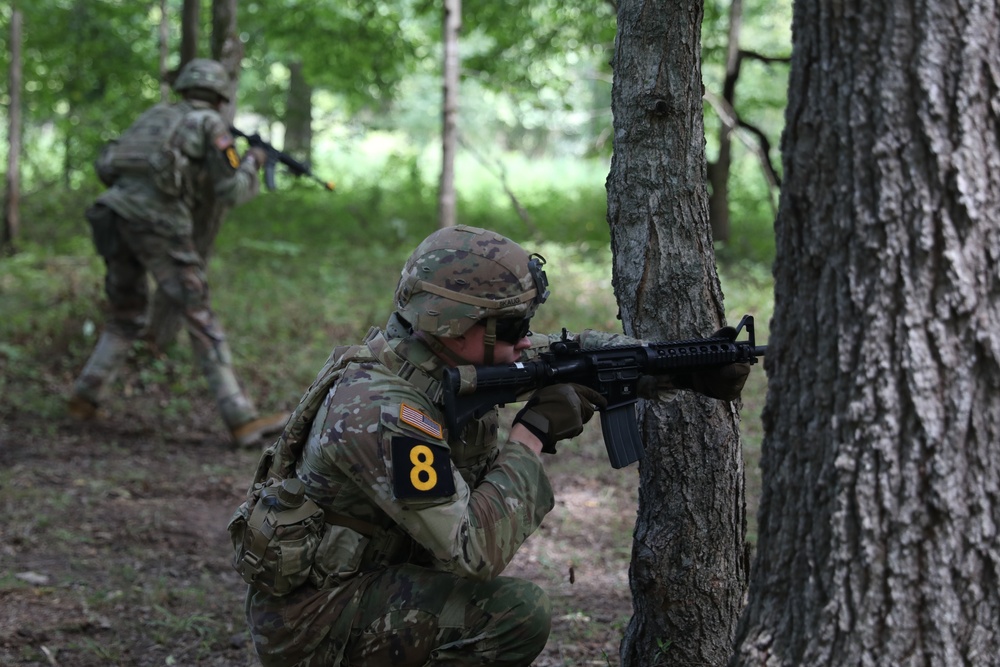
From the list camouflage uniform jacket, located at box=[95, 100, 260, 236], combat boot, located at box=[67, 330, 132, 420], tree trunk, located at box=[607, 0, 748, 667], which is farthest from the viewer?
combat boot, located at box=[67, 330, 132, 420]

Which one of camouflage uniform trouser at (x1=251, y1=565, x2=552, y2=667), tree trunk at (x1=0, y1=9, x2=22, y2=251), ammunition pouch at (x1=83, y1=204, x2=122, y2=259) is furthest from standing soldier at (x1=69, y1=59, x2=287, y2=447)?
tree trunk at (x1=0, y1=9, x2=22, y2=251)

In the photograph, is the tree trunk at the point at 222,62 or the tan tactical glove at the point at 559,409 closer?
the tan tactical glove at the point at 559,409

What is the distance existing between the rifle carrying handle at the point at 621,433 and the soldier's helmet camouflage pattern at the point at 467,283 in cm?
40

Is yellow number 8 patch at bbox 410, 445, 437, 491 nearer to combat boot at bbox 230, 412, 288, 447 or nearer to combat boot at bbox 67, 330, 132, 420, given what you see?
combat boot at bbox 230, 412, 288, 447

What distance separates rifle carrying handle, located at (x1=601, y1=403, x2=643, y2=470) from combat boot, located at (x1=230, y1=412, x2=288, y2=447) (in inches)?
162

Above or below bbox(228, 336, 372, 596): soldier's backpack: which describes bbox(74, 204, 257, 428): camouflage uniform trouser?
above

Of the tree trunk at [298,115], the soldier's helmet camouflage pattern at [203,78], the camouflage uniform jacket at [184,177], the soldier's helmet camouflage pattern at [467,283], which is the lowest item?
the soldier's helmet camouflage pattern at [467,283]

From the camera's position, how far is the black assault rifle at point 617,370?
2.78 metres

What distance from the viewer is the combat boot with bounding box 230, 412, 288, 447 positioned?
6.48m

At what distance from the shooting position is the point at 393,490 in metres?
2.58

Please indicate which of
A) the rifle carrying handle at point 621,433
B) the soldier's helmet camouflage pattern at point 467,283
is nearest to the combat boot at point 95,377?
the soldier's helmet camouflage pattern at point 467,283

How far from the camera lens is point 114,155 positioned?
667 centimetres

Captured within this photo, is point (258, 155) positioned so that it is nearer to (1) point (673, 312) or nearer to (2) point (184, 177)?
(2) point (184, 177)

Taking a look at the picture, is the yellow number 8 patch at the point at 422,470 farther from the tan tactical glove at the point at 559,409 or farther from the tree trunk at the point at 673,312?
the tree trunk at the point at 673,312
